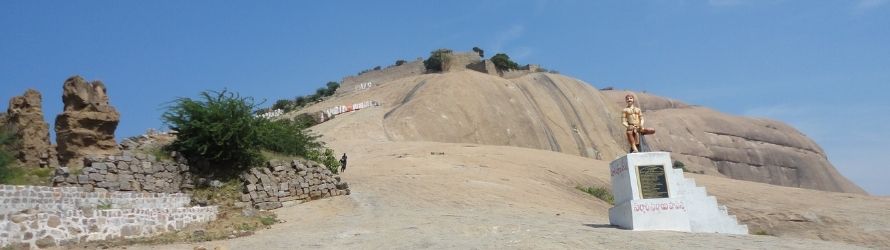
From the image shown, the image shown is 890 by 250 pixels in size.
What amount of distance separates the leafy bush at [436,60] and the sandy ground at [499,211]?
2322 centimetres

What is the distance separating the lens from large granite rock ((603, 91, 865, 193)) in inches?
2721

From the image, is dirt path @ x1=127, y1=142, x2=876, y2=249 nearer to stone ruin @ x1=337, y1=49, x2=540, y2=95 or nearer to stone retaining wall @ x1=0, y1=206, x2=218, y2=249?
stone retaining wall @ x1=0, y1=206, x2=218, y2=249

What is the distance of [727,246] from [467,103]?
125 feet

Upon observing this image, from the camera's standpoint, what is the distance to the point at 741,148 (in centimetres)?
7338

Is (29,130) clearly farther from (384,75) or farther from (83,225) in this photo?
(384,75)

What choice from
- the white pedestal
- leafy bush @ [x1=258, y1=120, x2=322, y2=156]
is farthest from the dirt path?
leafy bush @ [x1=258, y1=120, x2=322, y2=156]

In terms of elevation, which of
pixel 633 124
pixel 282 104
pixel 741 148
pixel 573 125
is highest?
pixel 282 104

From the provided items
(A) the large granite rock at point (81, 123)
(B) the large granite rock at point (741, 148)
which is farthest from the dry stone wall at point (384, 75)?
(A) the large granite rock at point (81, 123)

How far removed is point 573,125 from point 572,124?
11cm

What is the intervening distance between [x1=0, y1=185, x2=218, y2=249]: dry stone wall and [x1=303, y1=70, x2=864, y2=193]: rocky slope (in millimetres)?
25732

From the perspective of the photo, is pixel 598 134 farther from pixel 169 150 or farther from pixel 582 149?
pixel 169 150

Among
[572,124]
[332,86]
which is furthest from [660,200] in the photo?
[332,86]

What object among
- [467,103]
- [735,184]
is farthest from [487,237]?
[467,103]

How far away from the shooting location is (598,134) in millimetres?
59250
